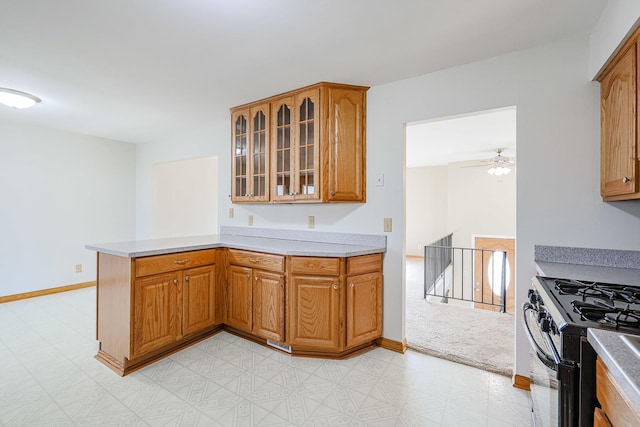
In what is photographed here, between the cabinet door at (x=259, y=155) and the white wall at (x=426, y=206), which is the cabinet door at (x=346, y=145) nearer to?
the cabinet door at (x=259, y=155)

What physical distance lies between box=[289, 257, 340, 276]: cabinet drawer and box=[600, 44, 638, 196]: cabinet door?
172cm

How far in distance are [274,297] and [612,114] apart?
2515 millimetres

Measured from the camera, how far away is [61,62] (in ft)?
7.60

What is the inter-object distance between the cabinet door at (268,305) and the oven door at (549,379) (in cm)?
170

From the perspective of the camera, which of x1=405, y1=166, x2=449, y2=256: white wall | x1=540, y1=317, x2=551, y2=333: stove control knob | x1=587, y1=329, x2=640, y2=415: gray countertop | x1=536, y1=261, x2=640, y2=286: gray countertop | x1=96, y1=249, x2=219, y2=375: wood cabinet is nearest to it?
x1=587, y1=329, x2=640, y2=415: gray countertop

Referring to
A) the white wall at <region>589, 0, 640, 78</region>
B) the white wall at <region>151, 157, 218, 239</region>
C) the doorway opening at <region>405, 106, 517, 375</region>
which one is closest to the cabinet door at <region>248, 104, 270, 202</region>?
the doorway opening at <region>405, 106, 517, 375</region>

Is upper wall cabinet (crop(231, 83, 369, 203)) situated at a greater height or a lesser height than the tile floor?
greater

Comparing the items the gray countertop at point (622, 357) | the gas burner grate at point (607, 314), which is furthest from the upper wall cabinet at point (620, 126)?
the gray countertop at point (622, 357)

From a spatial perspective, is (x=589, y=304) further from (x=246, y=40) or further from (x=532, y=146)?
(x=246, y=40)

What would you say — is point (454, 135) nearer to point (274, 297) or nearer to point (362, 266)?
point (362, 266)

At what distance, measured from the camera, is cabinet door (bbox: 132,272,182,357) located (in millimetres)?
2258

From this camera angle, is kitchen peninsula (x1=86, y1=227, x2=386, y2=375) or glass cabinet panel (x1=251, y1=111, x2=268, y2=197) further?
glass cabinet panel (x1=251, y1=111, x2=268, y2=197)

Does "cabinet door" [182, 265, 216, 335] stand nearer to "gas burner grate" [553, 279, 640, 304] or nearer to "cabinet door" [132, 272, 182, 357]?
"cabinet door" [132, 272, 182, 357]

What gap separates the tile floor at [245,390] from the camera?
176 centimetres
